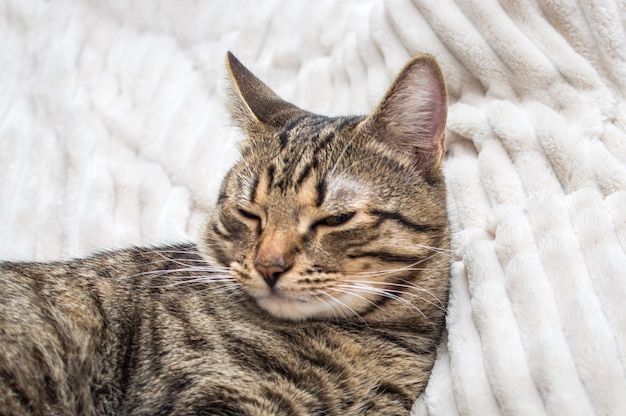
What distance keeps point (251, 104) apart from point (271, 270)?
22.2 inches

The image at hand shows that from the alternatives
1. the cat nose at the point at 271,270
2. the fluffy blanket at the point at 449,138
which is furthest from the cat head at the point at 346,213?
the fluffy blanket at the point at 449,138

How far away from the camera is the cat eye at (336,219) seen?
4.98ft

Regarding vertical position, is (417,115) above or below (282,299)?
above

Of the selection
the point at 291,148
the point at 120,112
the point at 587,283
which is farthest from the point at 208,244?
the point at 120,112

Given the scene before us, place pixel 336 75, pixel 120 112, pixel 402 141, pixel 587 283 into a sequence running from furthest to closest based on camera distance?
1. pixel 120 112
2. pixel 336 75
3. pixel 402 141
4. pixel 587 283

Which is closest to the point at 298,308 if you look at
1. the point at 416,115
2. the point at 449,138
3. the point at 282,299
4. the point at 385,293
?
the point at 282,299

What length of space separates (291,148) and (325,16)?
3.47 ft

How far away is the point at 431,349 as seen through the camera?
5.35 feet

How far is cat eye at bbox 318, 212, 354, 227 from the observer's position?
1.52 meters

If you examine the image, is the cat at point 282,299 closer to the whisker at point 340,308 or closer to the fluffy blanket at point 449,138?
the whisker at point 340,308

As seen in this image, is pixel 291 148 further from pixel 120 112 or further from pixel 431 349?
pixel 120 112

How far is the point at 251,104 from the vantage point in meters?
1.82

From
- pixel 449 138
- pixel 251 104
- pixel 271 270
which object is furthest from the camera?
pixel 449 138

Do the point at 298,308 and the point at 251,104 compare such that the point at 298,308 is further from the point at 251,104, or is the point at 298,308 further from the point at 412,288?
the point at 251,104
